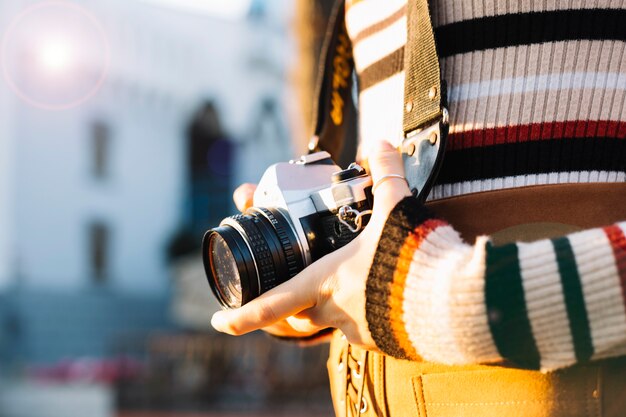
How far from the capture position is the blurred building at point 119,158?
12727mm

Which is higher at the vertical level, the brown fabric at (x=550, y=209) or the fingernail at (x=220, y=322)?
the brown fabric at (x=550, y=209)

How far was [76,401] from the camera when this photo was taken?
6477 millimetres

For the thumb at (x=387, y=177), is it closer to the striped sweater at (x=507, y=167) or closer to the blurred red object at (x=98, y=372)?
the striped sweater at (x=507, y=167)

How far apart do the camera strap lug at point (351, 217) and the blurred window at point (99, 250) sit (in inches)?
536

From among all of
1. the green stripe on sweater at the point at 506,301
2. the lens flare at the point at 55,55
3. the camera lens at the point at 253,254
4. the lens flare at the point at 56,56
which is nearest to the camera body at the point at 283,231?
the camera lens at the point at 253,254

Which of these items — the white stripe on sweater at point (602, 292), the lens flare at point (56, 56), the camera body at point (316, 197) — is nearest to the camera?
the white stripe on sweater at point (602, 292)

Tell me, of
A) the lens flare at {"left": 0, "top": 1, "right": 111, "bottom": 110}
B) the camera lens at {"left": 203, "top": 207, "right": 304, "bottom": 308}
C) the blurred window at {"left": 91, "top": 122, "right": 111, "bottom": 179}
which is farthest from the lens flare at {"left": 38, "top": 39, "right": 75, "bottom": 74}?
the camera lens at {"left": 203, "top": 207, "right": 304, "bottom": 308}

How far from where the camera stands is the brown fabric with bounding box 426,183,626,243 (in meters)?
0.83

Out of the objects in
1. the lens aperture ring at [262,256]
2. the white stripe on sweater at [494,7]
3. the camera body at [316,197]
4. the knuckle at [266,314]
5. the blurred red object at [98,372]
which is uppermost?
the blurred red object at [98,372]

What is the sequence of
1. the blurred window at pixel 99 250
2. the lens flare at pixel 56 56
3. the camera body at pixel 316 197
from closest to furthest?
1. the camera body at pixel 316 197
2. the lens flare at pixel 56 56
3. the blurred window at pixel 99 250

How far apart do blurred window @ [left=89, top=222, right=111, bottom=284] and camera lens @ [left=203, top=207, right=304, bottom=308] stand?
13526 millimetres

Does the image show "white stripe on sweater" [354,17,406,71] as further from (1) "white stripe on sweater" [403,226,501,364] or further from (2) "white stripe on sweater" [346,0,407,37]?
(1) "white stripe on sweater" [403,226,501,364]

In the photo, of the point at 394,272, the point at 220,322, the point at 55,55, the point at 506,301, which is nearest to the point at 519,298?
the point at 506,301

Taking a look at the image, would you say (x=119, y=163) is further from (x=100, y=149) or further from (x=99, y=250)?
(x=99, y=250)
